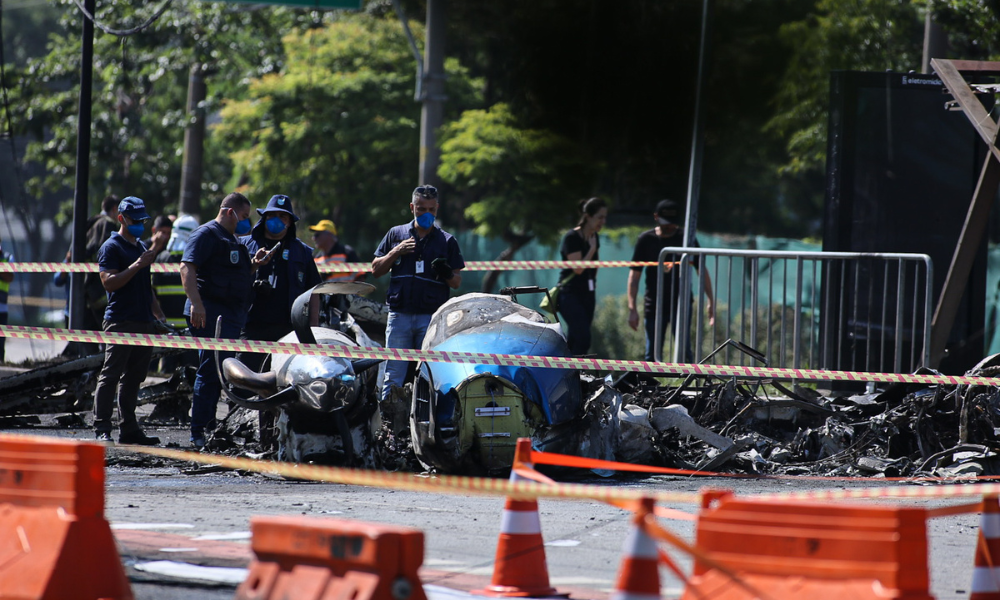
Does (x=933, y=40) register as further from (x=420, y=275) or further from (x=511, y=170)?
(x=420, y=275)

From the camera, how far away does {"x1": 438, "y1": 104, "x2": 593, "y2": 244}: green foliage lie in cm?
2209

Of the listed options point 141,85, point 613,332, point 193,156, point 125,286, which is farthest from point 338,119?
point 125,286

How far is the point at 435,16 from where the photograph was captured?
16.1 metres

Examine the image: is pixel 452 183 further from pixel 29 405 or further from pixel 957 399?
pixel 957 399

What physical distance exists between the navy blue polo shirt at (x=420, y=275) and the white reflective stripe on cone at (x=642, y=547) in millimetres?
5365

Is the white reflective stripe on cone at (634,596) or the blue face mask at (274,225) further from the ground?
the blue face mask at (274,225)

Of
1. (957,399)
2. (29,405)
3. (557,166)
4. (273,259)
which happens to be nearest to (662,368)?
(957,399)

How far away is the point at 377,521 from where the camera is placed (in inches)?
246

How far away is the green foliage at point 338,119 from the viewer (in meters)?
23.0

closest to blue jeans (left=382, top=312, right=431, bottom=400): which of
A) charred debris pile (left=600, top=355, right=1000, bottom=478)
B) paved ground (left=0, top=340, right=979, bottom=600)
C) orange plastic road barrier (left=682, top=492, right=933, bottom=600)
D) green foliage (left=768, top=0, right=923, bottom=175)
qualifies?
charred debris pile (left=600, top=355, right=1000, bottom=478)

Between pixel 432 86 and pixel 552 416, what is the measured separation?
A: 931 centimetres

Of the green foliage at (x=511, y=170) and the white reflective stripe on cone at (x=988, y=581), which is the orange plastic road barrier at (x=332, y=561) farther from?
the green foliage at (x=511, y=170)

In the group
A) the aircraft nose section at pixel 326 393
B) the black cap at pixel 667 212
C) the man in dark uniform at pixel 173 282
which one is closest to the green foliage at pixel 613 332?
the black cap at pixel 667 212

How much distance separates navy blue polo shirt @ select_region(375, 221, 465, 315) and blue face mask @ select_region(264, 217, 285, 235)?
737 mm
